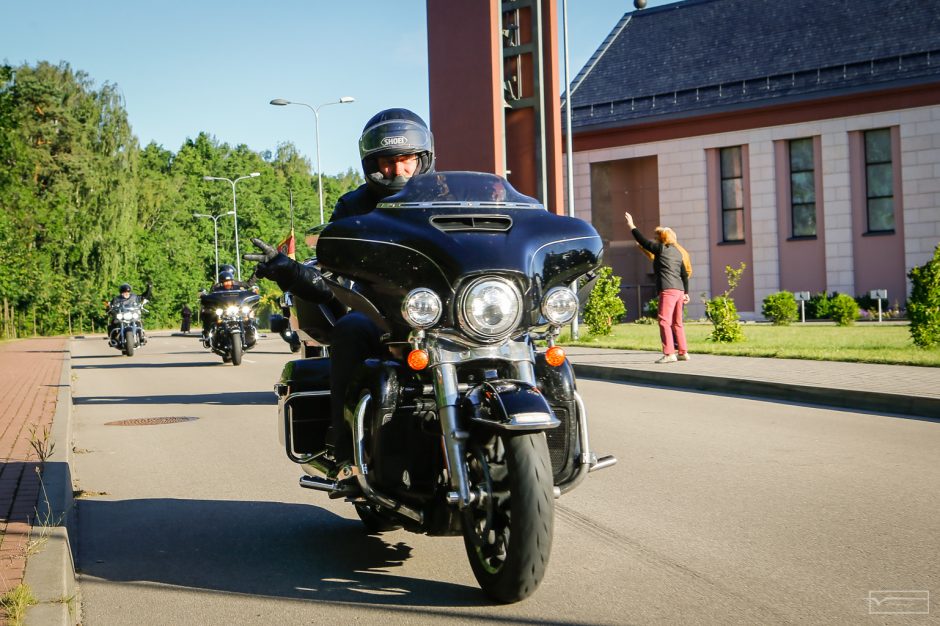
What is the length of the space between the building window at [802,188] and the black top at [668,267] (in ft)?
71.0

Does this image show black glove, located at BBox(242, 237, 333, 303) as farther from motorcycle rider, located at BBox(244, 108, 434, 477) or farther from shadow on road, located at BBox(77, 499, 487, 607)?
shadow on road, located at BBox(77, 499, 487, 607)

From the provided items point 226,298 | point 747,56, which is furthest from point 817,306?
point 226,298

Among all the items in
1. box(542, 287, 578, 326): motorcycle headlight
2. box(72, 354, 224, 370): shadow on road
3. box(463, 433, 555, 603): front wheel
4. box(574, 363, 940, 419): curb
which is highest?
box(542, 287, 578, 326): motorcycle headlight

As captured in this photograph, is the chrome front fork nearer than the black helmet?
Yes

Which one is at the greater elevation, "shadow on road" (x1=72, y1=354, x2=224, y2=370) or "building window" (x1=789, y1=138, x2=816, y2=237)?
"building window" (x1=789, y1=138, x2=816, y2=237)

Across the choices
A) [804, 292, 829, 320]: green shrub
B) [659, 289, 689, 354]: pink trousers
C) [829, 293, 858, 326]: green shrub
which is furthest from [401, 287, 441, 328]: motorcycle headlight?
[804, 292, 829, 320]: green shrub

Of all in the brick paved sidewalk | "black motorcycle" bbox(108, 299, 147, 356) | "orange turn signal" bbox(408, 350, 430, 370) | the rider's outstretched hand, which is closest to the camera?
"orange turn signal" bbox(408, 350, 430, 370)

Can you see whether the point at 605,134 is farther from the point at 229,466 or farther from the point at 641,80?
the point at 229,466

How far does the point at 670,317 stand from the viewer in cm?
1569

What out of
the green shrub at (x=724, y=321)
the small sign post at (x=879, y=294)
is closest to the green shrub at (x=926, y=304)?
the green shrub at (x=724, y=321)

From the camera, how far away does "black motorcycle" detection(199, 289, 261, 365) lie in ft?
68.5

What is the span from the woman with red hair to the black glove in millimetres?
10976

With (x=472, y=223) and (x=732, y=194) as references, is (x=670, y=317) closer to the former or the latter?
(x=472, y=223)

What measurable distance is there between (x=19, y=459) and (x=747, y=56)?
34780 mm
